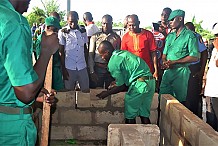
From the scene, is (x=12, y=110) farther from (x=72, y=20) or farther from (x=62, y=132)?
(x=72, y=20)

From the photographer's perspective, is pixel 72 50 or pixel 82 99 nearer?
pixel 82 99

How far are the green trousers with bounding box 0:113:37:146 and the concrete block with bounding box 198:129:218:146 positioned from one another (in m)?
1.35

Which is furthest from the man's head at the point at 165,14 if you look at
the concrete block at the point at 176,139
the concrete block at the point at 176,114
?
the concrete block at the point at 176,139

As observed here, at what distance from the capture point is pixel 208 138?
9.09 feet

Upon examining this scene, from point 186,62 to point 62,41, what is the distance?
1924 mm

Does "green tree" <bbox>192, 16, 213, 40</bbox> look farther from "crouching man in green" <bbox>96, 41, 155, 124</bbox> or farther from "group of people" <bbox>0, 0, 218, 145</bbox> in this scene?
"crouching man in green" <bbox>96, 41, 155, 124</bbox>

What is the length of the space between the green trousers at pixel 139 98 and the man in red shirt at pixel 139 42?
3.62ft

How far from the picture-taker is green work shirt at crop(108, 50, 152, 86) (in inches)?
165

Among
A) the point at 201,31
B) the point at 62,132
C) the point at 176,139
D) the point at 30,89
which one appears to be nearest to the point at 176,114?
the point at 176,139

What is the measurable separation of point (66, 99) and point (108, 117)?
603 millimetres

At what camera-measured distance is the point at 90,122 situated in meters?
4.91

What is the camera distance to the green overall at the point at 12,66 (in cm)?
170

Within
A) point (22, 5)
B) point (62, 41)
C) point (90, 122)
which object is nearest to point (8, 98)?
point (22, 5)

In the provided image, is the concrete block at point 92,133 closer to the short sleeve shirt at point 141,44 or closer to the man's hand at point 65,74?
the man's hand at point 65,74
